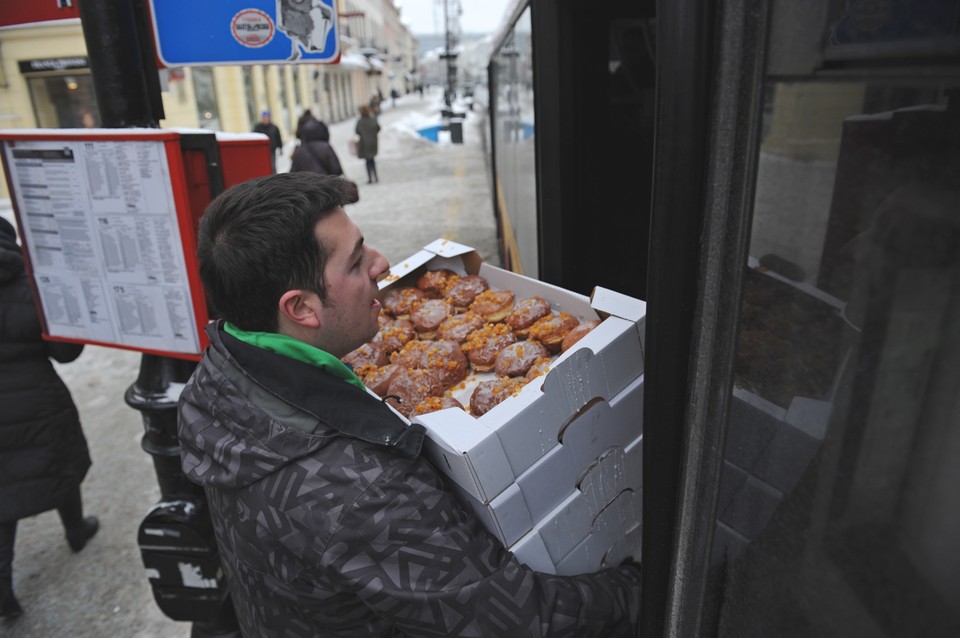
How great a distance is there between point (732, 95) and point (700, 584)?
2.95 ft

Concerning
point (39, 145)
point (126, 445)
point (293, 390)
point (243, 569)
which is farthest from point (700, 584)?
point (126, 445)

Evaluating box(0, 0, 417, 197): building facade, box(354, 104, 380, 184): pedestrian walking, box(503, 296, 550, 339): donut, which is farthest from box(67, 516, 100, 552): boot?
box(354, 104, 380, 184): pedestrian walking

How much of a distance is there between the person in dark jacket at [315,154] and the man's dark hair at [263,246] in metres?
8.78

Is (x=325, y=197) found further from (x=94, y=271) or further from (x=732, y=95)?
(x=94, y=271)

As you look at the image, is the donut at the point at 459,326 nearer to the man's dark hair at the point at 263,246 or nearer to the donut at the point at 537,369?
the donut at the point at 537,369

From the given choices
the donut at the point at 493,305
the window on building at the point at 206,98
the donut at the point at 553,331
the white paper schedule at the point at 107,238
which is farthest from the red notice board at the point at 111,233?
the window on building at the point at 206,98

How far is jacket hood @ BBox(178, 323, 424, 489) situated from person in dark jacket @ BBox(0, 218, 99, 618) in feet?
7.12

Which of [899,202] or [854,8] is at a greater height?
[854,8]

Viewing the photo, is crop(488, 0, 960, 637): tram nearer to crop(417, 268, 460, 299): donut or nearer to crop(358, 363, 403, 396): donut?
crop(358, 363, 403, 396): donut

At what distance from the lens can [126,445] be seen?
482cm

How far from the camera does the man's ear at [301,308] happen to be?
1408mm

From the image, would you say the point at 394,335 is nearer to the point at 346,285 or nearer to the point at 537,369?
the point at 537,369

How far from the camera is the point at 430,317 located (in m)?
2.34

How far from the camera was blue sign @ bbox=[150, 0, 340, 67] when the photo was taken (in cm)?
255
